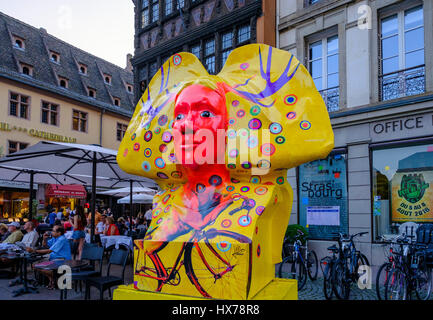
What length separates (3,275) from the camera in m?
8.73

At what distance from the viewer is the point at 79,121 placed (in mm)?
29516

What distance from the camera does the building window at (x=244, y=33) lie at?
13.7 m

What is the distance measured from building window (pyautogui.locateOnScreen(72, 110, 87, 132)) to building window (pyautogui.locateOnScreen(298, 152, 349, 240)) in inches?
859

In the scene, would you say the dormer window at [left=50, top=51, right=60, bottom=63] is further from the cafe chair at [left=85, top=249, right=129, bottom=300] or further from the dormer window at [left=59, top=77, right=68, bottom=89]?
the cafe chair at [left=85, top=249, right=129, bottom=300]

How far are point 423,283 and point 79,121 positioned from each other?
1078 inches

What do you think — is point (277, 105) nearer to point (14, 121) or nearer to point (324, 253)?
point (324, 253)

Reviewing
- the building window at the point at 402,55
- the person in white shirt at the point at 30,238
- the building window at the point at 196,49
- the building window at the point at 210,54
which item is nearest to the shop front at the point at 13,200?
the building window at the point at 196,49

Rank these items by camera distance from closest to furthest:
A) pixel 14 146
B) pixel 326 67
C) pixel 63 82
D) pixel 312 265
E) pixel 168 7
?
pixel 312 265, pixel 326 67, pixel 168 7, pixel 14 146, pixel 63 82

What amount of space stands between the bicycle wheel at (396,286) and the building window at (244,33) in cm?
981

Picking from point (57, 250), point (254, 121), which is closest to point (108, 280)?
point (57, 250)

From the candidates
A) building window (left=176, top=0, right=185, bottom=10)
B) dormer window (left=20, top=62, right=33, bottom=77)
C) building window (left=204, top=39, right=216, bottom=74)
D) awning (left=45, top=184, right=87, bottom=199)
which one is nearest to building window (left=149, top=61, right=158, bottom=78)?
building window (left=176, top=0, right=185, bottom=10)

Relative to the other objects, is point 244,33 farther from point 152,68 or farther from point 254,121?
point 254,121

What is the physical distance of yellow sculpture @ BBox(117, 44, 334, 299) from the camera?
3.83 m

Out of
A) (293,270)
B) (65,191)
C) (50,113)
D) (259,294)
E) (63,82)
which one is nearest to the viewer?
(259,294)
